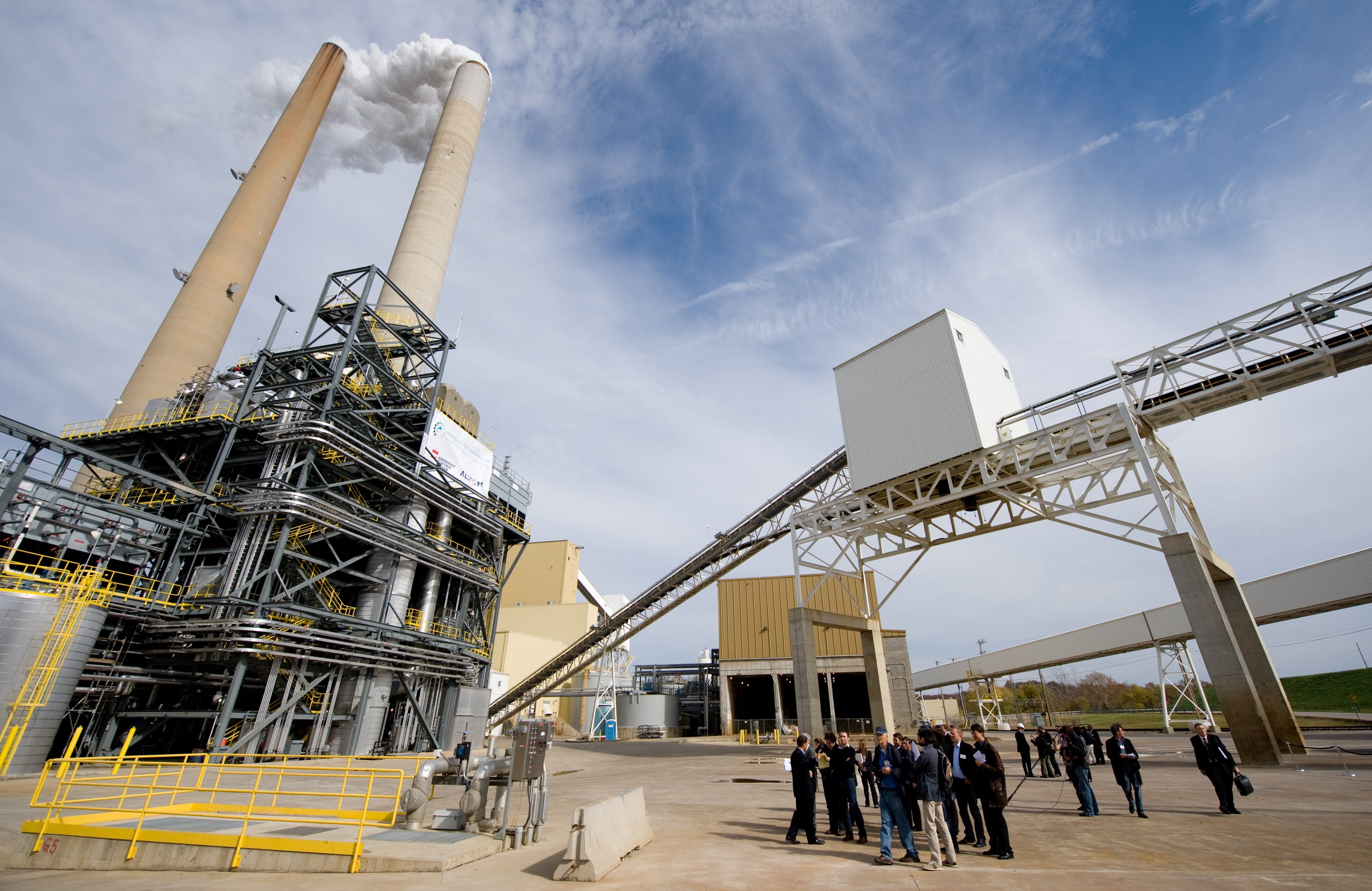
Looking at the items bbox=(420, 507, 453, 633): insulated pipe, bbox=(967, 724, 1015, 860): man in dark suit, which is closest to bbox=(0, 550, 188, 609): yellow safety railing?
bbox=(420, 507, 453, 633): insulated pipe

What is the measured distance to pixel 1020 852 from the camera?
25.3 feet

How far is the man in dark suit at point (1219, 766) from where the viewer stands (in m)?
9.28

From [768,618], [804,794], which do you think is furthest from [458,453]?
[804,794]

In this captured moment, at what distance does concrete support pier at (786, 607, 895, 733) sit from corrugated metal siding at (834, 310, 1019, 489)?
18.1ft

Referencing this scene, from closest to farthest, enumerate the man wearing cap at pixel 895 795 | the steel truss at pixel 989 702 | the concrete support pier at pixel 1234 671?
the man wearing cap at pixel 895 795
the concrete support pier at pixel 1234 671
the steel truss at pixel 989 702

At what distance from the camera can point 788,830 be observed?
9219 millimetres

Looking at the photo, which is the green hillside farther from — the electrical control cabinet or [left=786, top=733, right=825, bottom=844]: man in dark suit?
the electrical control cabinet

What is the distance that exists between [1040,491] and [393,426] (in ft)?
96.9

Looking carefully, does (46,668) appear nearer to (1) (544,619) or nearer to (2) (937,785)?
(2) (937,785)

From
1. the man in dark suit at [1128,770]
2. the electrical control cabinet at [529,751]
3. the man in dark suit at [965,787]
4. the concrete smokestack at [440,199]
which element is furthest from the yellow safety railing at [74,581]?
the man in dark suit at [1128,770]

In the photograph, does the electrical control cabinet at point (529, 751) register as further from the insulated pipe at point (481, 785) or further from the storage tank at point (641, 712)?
the storage tank at point (641, 712)

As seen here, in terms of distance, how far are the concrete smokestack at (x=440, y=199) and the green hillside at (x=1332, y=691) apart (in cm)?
7431

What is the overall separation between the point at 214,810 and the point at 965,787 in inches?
486

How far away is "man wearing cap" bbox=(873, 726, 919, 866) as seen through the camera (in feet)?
25.1
